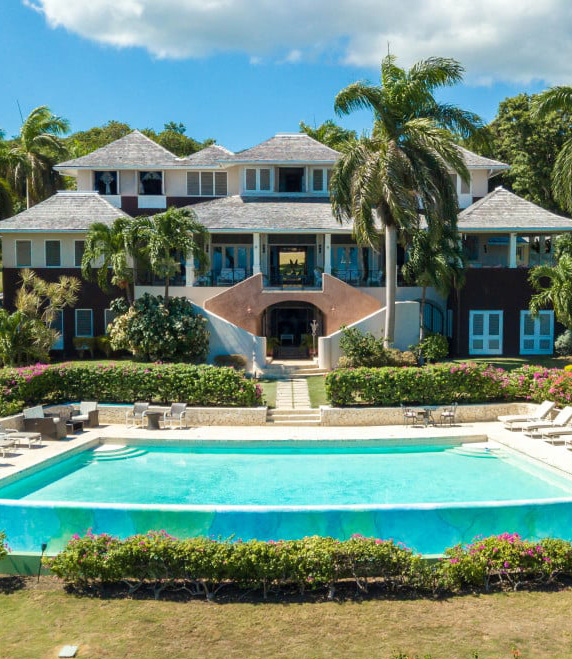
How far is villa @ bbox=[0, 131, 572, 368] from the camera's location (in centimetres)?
3262

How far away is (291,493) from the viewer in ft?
59.1

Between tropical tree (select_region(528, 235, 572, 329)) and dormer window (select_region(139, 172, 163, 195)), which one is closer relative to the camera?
tropical tree (select_region(528, 235, 572, 329))

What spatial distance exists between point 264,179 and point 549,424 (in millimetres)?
21976

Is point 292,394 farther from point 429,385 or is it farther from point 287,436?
point 429,385

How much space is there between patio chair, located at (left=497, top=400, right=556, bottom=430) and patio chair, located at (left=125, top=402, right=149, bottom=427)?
11.8 m

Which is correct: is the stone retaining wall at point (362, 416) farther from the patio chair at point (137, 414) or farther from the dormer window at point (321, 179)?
the dormer window at point (321, 179)

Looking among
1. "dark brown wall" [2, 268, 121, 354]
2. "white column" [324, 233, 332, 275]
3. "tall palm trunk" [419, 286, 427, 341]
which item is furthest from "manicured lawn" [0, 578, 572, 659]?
"white column" [324, 233, 332, 275]

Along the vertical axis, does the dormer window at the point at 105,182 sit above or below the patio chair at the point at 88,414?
above

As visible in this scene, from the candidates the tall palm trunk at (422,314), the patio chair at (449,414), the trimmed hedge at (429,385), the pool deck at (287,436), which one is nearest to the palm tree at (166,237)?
the pool deck at (287,436)

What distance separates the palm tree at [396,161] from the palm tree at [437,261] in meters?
1.52

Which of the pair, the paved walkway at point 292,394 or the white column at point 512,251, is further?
the white column at point 512,251

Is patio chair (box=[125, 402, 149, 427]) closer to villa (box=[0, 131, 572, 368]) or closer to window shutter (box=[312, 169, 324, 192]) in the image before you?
villa (box=[0, 131, 572, 368])

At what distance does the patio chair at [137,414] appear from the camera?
23812 mm

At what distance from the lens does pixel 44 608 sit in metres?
10.7
